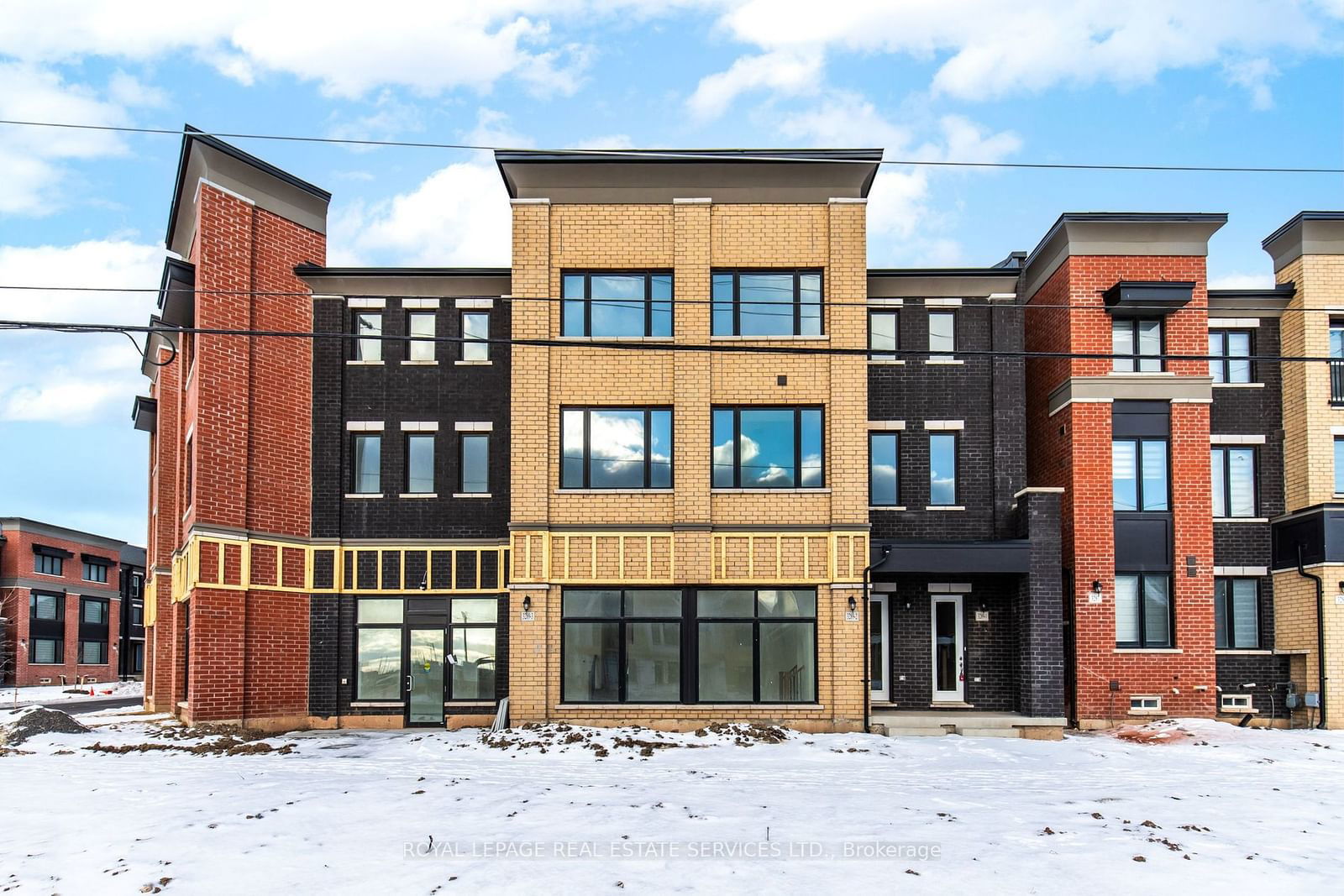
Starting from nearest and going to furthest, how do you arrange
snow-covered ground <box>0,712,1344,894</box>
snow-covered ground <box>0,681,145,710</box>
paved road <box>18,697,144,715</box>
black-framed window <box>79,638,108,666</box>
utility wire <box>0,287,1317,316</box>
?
snow-covered ground <box>0,712,1344,894</box>
utility wire <box>0,287,1317,316</box>
paved road <box>18,697,144,715</box>
snow-covered ground <box>0,681,145,710</box>
black-framed window <box>79,638,108,666</box>

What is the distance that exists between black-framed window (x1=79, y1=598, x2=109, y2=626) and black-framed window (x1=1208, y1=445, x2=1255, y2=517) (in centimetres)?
5526

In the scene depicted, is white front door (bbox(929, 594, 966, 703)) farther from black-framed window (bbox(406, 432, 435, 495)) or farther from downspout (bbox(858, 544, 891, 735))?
black-framed window (bbox(406, 432, 435, 495))

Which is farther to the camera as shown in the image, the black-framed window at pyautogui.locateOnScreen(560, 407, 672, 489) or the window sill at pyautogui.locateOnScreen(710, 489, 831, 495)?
the black-framed window at pyautogui.locateOnScreen(560, 407, 672, 489)

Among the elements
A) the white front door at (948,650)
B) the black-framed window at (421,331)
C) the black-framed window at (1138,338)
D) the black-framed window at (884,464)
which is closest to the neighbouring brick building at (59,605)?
the black-framed window at (421,331)

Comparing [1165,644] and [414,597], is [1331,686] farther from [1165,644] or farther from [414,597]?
[414,597]

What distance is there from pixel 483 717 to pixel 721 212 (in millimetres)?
11941

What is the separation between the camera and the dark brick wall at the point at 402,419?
24594 millimetres

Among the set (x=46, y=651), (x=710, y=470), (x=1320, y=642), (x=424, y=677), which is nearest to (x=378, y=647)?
(x=424, y=677)

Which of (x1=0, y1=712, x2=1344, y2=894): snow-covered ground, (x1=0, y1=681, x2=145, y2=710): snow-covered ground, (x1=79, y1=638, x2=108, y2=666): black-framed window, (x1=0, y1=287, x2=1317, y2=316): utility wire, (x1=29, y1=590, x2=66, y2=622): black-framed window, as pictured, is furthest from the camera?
(x1=79, y1=638, x2=108, y2=666): black-framed window

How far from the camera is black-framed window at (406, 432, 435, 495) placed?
81.3 ft

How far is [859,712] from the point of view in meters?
22.0

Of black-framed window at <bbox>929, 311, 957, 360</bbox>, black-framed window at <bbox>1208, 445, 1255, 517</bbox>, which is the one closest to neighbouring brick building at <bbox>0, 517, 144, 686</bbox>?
black-framed window at <bbox>929, 311, 957, 360</bbox>

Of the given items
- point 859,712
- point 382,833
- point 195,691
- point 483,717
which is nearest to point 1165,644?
point 859,712

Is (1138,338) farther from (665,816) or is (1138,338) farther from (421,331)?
(665,816)
